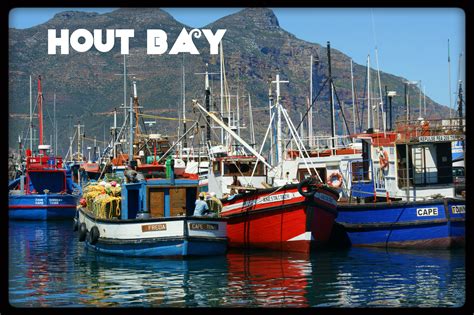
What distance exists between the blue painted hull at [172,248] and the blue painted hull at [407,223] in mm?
5745

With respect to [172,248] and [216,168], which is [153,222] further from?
[216,168]

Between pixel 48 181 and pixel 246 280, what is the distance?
3569 centimetres

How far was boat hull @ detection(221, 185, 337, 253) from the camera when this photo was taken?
2559 cm

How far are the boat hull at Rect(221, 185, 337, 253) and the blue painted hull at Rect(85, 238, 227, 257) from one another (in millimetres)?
2323

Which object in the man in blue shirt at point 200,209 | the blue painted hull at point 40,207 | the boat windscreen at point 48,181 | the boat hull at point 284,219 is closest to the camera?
the man in blue shirt at point 200,209

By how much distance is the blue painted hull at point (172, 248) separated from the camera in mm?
23734

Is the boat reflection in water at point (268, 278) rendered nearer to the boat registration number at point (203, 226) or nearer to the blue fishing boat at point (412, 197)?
the boat registration number at point (203, 226)

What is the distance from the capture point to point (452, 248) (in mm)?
26203

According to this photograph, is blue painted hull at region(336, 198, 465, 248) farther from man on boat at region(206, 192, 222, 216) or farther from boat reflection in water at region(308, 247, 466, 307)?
man on boat at region(206, 192, 222, 216)

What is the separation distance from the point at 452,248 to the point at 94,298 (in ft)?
46.0

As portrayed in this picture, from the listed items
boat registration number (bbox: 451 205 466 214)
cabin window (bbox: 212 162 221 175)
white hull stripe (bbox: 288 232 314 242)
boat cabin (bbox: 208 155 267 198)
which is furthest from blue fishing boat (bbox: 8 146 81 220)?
boat registration number (bbox: 451 205 466 214)

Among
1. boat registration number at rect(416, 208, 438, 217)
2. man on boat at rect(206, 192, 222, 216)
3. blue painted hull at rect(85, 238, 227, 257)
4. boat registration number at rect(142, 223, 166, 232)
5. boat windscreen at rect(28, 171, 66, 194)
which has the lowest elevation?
blue painted hull at rect(85, 238, 227, 257)

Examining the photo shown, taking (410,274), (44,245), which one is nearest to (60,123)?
(44,245)

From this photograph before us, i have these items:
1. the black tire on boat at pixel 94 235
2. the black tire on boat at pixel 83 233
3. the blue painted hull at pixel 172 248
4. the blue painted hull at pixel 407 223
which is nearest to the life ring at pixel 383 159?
the blue painted hull at pixel 407 223
